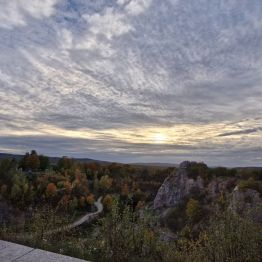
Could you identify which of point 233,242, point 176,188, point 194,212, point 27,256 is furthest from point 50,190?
point 233,242

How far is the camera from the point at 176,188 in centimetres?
7338

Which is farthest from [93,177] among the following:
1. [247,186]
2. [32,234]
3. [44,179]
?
[32,234]

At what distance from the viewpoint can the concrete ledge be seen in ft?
15.3

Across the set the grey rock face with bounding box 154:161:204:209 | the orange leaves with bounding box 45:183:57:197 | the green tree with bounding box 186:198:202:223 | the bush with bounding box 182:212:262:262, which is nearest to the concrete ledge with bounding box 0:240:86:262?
the bush with bounding box 182:212:262:262

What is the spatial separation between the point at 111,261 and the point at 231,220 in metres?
2.00

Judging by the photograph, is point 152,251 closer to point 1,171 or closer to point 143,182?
point 1,171

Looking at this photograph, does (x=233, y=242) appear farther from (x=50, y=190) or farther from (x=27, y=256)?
(x=50, y=190)

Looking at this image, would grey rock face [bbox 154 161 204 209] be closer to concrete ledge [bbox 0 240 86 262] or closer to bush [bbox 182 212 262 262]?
bush [bbox 182 212 262 262]

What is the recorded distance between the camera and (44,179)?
87.2 m

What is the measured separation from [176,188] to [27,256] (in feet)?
230

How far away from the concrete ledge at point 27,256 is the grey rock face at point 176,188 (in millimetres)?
65107

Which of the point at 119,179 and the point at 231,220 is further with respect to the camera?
the point at 119,179

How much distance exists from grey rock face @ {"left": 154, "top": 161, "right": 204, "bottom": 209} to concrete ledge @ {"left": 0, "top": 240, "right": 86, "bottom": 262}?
6511 cm

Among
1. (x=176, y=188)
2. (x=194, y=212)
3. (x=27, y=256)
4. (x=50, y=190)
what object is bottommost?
(x=194, y=212)
